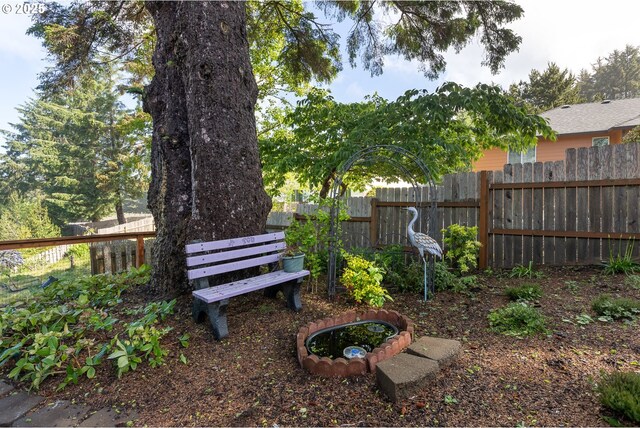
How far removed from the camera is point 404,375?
5.82ft

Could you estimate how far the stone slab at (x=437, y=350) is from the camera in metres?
2.01

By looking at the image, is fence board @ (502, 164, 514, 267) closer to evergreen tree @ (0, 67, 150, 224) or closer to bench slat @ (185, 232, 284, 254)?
bench slat @ (185, 232, 284, 254)

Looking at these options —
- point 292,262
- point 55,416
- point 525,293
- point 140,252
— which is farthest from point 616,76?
point 55,416

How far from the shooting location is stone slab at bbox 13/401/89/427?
1.71m

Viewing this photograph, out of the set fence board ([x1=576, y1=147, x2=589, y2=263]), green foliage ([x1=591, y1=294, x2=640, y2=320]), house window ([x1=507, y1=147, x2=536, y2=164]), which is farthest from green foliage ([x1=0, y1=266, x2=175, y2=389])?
house window ([x1=507, y1=147, x2=536, y2=164])

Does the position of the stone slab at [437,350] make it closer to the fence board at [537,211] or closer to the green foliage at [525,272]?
the green foliage at [525,272]

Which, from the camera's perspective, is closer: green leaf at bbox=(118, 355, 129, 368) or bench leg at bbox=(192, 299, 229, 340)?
green leaf at bbox=(118, 355, 129, 368)

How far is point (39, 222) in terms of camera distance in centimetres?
1388

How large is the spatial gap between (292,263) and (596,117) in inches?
579

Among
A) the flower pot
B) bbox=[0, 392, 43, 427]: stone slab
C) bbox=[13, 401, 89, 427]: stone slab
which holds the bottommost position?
bbox=[0, 392, 43, 427]: stone slab

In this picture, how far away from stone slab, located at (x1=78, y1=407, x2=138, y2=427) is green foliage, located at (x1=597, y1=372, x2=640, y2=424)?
2.49 meters

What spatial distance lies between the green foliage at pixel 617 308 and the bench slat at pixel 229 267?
3070 mm

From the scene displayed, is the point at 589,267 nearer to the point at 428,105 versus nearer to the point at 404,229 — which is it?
the point at 404,229

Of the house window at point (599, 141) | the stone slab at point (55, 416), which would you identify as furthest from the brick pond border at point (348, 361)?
the house window at point (599, 141)
